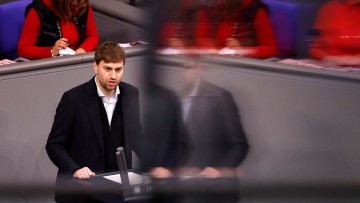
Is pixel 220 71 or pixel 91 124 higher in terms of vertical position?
pixel 220 71

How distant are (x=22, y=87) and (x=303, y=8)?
2.81 meters

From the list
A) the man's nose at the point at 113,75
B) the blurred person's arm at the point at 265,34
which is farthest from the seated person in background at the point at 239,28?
the man's nose at the point at 113,75

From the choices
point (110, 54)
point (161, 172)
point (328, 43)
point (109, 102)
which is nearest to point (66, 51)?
point (110, 54)

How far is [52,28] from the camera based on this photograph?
13.3 ft

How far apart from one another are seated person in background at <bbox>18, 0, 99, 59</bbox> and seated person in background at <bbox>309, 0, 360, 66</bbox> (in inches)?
116

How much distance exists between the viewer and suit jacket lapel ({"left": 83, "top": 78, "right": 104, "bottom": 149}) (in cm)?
299

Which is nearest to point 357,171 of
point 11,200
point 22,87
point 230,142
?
point 230,142

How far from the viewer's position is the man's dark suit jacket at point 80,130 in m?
2.99

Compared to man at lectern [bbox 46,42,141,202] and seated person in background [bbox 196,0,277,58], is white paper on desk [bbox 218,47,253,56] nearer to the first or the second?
seated person in background [bbox 196,0,277,58]

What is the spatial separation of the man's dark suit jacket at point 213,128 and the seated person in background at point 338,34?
6.6 inches

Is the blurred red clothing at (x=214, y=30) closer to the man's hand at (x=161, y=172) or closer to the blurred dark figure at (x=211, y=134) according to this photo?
the blurred dark figure at (x=211, y=134)

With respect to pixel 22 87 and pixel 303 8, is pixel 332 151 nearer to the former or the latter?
pixel 303 8

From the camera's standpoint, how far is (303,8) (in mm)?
1176

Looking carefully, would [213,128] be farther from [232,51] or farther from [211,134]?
[232,51]
